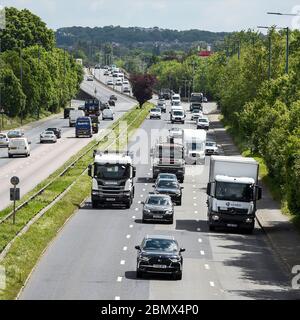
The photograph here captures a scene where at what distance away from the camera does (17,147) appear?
96625mm

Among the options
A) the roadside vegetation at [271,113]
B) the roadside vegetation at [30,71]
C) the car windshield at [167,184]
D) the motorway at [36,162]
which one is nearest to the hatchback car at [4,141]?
the motorway at [36,162]

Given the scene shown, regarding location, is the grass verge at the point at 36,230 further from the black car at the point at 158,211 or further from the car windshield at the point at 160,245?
the car windshield at the point at 160,245

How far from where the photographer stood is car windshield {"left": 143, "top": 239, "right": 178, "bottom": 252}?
4000cm

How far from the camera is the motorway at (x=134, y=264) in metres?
36.9

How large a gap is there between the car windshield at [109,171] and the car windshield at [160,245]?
22307 mm

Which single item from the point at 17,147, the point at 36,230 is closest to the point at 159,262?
the point at 36,230

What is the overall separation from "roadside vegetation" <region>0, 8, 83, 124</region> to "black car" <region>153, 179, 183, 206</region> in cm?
7696

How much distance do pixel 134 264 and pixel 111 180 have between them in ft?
64.2

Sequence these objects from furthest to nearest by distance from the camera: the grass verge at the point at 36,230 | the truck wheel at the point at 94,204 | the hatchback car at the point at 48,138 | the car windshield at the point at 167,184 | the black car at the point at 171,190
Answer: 1. the hatchback car at the point at 48,138
2. the car windshield at the point at 167,184
3. the black car at the point at 171,190
4. the truck wheel at the point at 94,204
5. the grass verge at the point at 36,230
